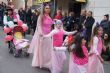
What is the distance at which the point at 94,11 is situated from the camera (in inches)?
789

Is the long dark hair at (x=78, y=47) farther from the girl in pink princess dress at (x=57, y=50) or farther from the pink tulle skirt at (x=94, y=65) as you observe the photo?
the girl in pink princess dress at (x=57, y=50)

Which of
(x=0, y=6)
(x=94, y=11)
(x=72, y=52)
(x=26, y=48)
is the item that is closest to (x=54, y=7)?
(x=94, y=11)

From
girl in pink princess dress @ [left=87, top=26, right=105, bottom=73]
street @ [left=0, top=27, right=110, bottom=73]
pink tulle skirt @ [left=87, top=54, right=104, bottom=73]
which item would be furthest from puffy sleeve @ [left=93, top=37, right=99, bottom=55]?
street @ [left=0, top=27, right=110, bottom=73]

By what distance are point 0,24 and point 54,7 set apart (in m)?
6.63

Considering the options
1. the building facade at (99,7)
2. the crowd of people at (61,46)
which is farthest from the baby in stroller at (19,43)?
the building facade at (99,7)

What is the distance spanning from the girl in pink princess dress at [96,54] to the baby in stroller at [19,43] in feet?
14.2

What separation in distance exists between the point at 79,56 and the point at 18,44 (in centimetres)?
502

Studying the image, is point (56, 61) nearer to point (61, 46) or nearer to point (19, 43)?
point (61, 46)

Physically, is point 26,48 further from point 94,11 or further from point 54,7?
point 54,7

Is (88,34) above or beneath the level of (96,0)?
beneath

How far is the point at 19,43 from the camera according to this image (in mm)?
13648

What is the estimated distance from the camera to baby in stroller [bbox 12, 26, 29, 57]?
13.5 m

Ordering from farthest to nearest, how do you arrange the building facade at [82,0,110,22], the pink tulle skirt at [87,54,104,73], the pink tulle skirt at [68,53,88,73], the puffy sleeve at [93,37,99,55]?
the building facade at [82,0,110,22], the pink tulle skirt at [87,54,104,73], the puffy sleeve at [93,37,99,55], the pink tulle skirt at [68,53,88,73]

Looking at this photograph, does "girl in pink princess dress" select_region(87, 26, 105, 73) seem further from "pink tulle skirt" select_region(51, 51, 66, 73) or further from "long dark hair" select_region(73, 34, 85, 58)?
"pink tulle skirt" select_region(51, 51, 66, 73)
